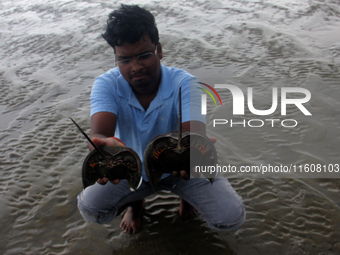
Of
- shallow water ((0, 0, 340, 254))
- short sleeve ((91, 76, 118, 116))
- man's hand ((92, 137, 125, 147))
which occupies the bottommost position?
shallow water ((0, 0, 340, 254))

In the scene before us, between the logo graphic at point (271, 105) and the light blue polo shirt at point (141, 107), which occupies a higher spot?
the light blue polo shirt at point (141, 107)

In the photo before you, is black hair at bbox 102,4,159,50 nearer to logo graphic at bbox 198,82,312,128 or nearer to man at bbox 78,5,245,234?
man at bbox 78,5,245,234

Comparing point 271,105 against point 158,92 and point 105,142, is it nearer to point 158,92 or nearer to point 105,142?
point 158,92

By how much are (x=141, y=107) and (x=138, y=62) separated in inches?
13.4

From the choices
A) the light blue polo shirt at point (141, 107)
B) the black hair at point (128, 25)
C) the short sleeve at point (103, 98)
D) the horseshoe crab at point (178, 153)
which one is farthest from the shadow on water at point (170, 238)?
the black hair at point (128, 25)

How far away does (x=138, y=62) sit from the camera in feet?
7.26

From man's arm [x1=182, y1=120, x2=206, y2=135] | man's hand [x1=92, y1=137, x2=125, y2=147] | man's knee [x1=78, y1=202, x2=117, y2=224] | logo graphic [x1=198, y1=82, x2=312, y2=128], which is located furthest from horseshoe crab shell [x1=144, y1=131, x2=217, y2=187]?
logo graphic [x1=198, y1=82, x2=312, y2=128]

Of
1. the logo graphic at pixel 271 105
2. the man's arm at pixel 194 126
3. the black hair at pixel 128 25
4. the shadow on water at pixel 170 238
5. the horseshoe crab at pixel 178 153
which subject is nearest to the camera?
the horseshoe crab at pixel 178 153

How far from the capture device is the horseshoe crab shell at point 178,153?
1.82 meters

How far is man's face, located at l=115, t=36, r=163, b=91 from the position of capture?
86.3 inches

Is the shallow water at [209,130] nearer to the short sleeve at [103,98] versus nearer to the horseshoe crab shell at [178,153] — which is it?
the horseshoe crab shell at [178,153]

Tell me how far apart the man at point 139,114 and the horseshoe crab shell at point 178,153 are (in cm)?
24

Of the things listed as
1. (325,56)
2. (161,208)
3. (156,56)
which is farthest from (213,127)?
(325,56)

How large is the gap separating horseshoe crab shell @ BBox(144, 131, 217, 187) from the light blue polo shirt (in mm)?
410
